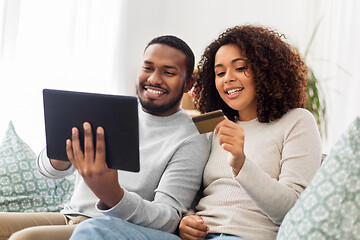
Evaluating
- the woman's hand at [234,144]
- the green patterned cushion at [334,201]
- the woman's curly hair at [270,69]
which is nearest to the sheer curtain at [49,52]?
the woman's curly hair at [270,69]

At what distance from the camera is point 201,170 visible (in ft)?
4.50

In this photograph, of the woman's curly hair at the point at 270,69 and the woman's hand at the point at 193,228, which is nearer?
the woman's hand at the point at 193,228

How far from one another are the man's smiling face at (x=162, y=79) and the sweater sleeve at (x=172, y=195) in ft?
0.56

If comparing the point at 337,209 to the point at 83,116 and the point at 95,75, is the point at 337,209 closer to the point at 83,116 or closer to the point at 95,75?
the point at 83,116

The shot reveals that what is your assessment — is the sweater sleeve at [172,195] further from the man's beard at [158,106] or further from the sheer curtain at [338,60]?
the sheer curtain at [338,60]

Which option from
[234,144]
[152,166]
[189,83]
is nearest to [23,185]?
[152,166]

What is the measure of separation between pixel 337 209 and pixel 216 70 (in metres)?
0.73

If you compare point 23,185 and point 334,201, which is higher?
point 334,201

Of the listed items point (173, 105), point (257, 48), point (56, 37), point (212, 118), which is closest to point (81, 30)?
point (56, 37)

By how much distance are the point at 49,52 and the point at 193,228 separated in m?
1.54

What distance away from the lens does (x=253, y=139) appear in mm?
1335

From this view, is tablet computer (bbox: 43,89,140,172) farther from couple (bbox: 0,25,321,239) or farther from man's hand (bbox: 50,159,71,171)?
man's hand (bbox: 50,159,71,171)

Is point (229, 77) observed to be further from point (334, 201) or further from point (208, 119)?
point (334, 201)

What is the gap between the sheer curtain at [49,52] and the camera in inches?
87.0
